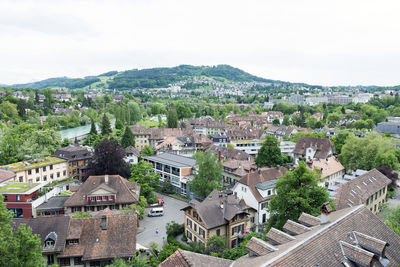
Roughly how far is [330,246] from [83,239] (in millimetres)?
19772

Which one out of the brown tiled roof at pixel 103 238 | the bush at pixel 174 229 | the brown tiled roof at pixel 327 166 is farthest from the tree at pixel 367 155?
the brown tiled roof at pixel 103 238

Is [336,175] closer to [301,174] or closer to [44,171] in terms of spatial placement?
[301,174]

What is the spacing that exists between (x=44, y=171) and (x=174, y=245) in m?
30.5

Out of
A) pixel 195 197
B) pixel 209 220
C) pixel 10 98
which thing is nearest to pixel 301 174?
pixel 209 220

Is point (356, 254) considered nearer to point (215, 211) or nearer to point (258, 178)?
point (215, 211)

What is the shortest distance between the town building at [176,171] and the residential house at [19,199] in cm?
2031

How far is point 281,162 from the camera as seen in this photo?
55594 mm

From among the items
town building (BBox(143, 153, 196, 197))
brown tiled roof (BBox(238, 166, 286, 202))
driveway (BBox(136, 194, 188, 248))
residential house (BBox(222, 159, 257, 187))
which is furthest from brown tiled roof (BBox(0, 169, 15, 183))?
residential house (BBox(222, 159, 257, 187))

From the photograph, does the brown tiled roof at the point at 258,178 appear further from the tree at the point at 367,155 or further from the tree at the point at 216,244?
the tree at the point at 367,155

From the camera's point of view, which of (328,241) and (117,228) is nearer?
(328,241)

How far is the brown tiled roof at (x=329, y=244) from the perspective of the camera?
33.9ft

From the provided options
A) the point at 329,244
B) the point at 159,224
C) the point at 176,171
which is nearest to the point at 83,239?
the point at 159,224

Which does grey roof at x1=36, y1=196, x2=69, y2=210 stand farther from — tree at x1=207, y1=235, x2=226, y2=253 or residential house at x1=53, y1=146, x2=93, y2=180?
tree at x1=207, y1=235, x2=226, y2=253

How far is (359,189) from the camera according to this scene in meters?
32.9
